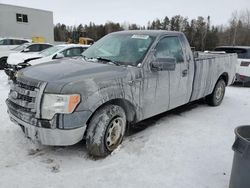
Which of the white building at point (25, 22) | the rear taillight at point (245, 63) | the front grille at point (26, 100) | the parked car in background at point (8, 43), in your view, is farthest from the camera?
the white building at point (25, 22)

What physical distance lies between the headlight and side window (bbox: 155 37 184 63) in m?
1.84

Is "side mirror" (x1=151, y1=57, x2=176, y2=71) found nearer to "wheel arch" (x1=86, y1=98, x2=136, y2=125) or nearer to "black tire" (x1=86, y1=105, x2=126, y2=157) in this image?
"wheel arch" (x1=86, y1=98, x2=136, y2=125)

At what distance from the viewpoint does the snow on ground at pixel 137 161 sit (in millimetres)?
3264

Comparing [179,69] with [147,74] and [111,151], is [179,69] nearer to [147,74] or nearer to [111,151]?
[147,74]

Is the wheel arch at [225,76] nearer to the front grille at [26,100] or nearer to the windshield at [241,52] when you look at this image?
the windshield at [241,52]

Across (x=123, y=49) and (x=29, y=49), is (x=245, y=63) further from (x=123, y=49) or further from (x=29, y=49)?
(x=29, y=49)

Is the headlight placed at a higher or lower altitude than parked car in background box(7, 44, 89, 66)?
lower

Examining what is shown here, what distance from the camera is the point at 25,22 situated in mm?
33250

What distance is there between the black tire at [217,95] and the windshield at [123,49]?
3.04 m

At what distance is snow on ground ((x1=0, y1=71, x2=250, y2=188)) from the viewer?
3.26m

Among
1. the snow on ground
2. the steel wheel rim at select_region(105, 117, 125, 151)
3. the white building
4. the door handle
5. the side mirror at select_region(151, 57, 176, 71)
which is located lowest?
the snow on ground

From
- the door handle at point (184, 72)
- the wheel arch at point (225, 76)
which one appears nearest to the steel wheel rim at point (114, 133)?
the door handle at point (184, 72)

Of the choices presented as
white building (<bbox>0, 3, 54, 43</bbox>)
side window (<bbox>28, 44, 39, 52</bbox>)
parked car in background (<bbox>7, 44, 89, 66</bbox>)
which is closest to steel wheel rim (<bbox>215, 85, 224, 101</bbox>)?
parked car in background (<bbox>7, 44, 89, 66</bbox>)

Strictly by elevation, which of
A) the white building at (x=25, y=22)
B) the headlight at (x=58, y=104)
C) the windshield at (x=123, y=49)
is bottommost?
the headlight at (x=58, y=104)
